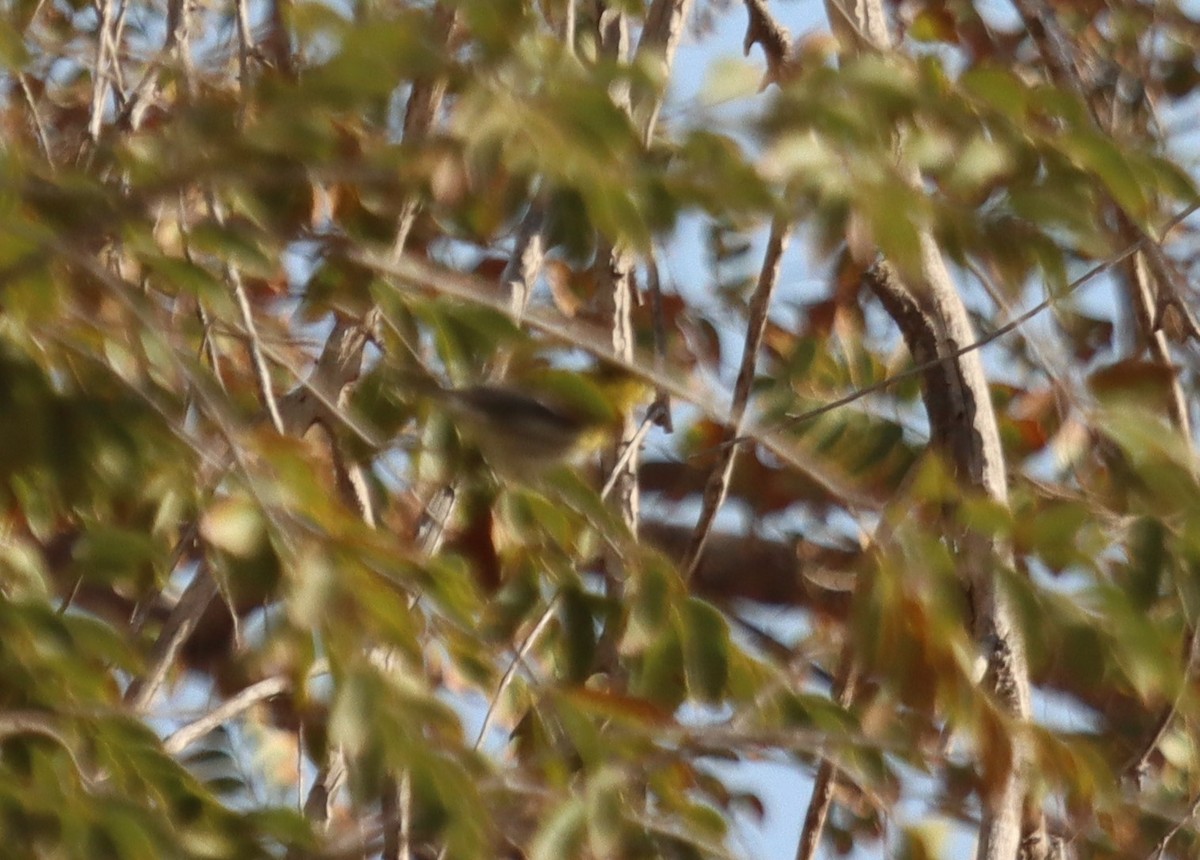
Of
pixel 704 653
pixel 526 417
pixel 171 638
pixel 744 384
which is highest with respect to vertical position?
pixel 526 417

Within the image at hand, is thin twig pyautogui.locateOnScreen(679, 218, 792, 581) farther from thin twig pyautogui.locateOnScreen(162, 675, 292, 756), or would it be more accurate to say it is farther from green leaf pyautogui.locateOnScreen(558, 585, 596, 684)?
thin twig pyautogui.locateOnScreen(162, 675, 292, 756)

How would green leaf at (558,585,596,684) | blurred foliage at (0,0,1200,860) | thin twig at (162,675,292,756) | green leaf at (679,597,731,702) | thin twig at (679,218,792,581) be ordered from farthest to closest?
thin twig at (679,218,792,581)
thin twig at (162,675,292,756)
green leaf at (558,585,596,684)
green leaf at (679,597,731,702)
blurred foliage at (0,0,1200,860)

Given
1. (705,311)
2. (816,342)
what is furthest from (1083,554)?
(705,311)

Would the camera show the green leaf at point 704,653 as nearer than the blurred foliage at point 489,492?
No

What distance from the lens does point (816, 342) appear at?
2.52 meters

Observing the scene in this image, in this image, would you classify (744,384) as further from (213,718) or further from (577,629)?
(213,718)

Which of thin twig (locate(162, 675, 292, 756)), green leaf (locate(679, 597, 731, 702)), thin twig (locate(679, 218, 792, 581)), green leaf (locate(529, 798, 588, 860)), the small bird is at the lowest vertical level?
thin twig (locate(162, 675, 292, 756))

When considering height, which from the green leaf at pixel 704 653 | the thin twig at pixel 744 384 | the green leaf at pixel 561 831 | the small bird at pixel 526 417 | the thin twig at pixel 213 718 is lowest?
the thin twig at pixel 213 718

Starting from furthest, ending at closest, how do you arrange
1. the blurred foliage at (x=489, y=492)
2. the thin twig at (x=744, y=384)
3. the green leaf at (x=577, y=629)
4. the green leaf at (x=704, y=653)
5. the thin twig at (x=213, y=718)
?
the thin twig at (x=744, y=384) → the thin twig at (x=213, y=718) → the green leaf at (x=577, y=629) → the green leaf at (x=704, y=653) → the blurred foliage at (x=489, y=492)

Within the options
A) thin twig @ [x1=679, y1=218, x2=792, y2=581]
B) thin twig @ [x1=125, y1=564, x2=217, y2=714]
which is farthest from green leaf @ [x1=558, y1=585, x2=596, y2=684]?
thin twig @ [x1=125, y1=564, x2=217, y2=714]

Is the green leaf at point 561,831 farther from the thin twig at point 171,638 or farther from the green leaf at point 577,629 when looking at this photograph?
the thin twig at point 171,638

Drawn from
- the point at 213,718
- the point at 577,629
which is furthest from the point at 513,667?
the point at 213,718

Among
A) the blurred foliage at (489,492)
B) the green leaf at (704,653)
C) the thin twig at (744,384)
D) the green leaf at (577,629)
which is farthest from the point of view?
the thin twig at (744,384)

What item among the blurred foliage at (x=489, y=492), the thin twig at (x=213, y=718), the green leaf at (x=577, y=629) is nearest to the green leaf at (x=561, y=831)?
the blurred foliage at (x=489, y=492)
